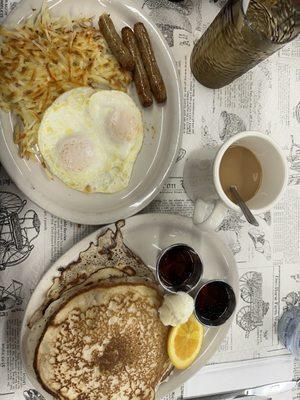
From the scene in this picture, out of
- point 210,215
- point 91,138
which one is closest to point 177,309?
point 210,215

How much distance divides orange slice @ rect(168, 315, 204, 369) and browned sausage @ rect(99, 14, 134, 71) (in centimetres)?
72

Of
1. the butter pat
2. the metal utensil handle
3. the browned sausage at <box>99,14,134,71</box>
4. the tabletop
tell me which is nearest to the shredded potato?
the browned sausage at <box>99,14,134,71</box>

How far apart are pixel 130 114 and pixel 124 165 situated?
142 mm

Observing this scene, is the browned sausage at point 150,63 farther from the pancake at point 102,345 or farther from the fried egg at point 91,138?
the pancake at point 102,345

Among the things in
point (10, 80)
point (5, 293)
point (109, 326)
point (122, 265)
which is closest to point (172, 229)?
point (122, 265)

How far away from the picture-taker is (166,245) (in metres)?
1.55

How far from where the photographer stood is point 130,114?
1.46 meters

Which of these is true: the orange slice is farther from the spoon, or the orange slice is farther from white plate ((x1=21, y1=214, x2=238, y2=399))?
the spoon

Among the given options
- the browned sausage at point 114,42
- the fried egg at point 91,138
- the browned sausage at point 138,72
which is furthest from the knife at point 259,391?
the browned sausage at point 114,42

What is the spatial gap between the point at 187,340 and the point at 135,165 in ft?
1.68

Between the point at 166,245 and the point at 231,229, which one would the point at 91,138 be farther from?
the point at 231,229

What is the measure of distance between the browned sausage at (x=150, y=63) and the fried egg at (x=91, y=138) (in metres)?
0.08

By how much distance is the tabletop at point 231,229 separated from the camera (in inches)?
58.0

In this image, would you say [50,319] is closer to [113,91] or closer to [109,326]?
[109,326]
